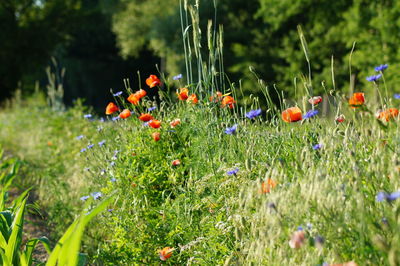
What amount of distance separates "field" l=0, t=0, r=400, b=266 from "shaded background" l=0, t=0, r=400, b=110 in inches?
611

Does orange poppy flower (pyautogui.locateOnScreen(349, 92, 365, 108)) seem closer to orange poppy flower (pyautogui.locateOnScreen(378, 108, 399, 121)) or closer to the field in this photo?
the field

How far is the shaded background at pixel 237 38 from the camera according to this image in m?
20.6

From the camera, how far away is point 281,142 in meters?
3.19

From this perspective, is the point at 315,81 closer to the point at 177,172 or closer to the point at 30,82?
the point at 30,82

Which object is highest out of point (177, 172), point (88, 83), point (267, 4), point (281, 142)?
point (281, 142)

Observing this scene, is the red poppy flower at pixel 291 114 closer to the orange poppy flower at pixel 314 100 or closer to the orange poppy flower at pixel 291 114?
the orange poppy flower at pixel 291 114

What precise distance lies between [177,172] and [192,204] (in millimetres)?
385

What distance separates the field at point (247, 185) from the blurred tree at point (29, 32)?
18307 millimetres

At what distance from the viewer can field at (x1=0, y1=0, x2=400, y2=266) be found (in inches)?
81.7

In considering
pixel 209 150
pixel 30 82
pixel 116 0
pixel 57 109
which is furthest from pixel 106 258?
pixel 116 0

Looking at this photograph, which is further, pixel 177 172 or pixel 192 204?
pixel 177 172

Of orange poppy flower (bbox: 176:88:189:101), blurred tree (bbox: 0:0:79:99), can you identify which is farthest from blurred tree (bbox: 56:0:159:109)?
orange poppy flower (bbox: 176:88:189:101)

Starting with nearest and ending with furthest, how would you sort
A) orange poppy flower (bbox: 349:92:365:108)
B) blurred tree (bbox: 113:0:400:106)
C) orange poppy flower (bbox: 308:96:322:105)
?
orange poppy flower (bbox: 349:92:365:108) → orange poppy flower (bbox: 308:96:322:105) → blurred tree (bbox: 113:0:400:106)

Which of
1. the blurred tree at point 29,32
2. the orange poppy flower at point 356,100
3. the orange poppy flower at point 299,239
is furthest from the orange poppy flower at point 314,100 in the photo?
the blurred tree at point 29,32
